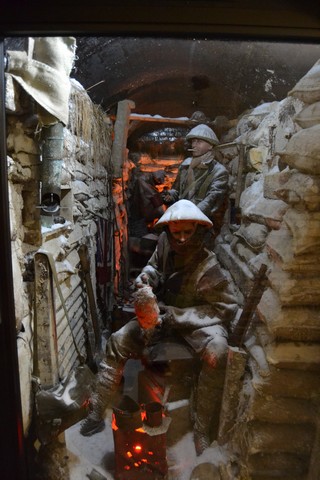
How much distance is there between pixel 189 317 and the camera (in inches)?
162

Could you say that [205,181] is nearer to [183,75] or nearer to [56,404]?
[183,75]

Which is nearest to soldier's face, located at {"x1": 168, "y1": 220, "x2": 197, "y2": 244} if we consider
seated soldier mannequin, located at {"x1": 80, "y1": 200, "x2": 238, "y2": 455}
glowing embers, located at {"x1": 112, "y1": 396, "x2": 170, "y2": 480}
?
seated soldier mannequin, located at {"x1": 80, "y1": 200, "x2": 238, "y2": 455}

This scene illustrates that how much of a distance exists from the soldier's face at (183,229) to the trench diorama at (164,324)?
0.32 feet

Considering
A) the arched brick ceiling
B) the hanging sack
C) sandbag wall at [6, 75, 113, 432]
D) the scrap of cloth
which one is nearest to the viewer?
the scrap of cloth

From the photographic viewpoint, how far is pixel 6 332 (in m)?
1.97

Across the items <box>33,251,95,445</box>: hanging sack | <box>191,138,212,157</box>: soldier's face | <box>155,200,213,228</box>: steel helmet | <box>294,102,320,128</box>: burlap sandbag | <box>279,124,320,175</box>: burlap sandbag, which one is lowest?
<box>33,251,95,445</box>: hanging sack

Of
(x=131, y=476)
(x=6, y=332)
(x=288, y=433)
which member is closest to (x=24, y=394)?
(x=6, y=332)

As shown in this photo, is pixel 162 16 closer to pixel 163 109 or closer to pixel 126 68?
pixel 126 68

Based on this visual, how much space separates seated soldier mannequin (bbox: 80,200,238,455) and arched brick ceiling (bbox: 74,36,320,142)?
213cm

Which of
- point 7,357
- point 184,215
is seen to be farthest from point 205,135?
point 7,357

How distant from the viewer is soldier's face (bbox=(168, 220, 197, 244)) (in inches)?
166

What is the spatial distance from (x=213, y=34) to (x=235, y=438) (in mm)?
3393

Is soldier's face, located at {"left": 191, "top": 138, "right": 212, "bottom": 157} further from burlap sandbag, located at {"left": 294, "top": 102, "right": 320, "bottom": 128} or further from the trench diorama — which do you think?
burlap sandbag, located at {"left": 294, "top": 102, "right": 320, "bottom": 128}

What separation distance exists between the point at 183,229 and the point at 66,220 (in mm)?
1505
